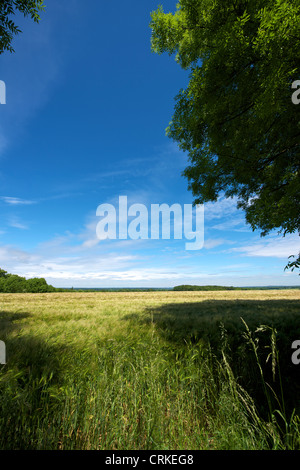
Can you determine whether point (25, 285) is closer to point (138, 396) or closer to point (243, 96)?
point (138, 396)

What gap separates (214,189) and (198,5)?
19.2 feet

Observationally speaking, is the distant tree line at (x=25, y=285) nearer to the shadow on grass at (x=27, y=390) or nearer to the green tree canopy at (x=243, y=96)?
the shadow on grass at (x=27, y=390)

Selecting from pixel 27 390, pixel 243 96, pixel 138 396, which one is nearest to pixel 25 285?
pixel 27 390

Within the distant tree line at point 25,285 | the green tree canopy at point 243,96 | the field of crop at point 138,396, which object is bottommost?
the distant tree line at point 25,285

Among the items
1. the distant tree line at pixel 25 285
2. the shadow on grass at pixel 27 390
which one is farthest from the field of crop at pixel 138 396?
the distant tree line at pixel 25 285

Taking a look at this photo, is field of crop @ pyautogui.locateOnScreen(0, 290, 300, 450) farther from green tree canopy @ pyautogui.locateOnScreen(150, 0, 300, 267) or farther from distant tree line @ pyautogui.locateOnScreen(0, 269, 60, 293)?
distant tree line @ pyautogui.locateOnScreen(0, 269, 60, 293)

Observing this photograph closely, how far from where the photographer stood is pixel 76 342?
198 inches

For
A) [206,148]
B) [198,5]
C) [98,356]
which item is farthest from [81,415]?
[198,5]

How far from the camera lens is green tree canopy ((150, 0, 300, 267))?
4.38 m

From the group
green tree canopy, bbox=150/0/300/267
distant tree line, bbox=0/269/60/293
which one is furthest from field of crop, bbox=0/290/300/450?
distant tree line, bbox=0/269/60/293

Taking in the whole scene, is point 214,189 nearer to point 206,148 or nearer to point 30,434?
point 206,148

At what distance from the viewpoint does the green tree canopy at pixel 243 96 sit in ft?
14.4

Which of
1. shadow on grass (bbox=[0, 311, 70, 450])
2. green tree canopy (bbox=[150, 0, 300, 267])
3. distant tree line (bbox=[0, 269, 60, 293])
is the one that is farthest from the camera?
distant tree line (bbox=[0, 269, 60, 293])

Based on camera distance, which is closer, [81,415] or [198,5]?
[81,415]
